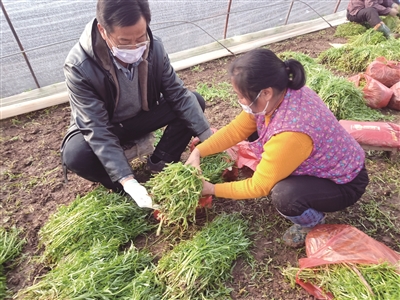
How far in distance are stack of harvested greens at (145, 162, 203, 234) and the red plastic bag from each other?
77 centimetres

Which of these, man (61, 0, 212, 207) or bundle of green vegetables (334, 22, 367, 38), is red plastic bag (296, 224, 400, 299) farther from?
bundle of green vegetables (334, 22, 367, 38)

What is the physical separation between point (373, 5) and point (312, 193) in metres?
5.41

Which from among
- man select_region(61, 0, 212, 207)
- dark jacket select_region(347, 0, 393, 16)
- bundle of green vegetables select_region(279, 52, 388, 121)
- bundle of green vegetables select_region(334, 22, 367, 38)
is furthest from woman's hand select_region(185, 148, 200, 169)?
dark jacket select_region(347, 0, 393, 16)

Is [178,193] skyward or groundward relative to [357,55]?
skyward

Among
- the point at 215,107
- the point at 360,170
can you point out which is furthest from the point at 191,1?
the point at 360,170

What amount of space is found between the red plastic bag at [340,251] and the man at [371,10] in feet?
16.5

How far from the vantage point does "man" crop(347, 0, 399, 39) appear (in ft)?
19.4

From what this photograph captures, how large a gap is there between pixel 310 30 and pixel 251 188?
5251 mm

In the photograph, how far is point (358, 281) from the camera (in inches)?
73.2

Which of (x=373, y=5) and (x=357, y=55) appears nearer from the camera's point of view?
(x=357, y=55)

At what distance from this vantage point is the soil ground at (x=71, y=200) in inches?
89.0

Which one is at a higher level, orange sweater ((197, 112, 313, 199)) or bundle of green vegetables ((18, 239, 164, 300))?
orange sweater ((197, 112, 313, 199))

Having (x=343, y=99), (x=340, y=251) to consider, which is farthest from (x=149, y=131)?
(x=343, y=99)

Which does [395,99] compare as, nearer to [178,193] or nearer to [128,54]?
[178,193]
